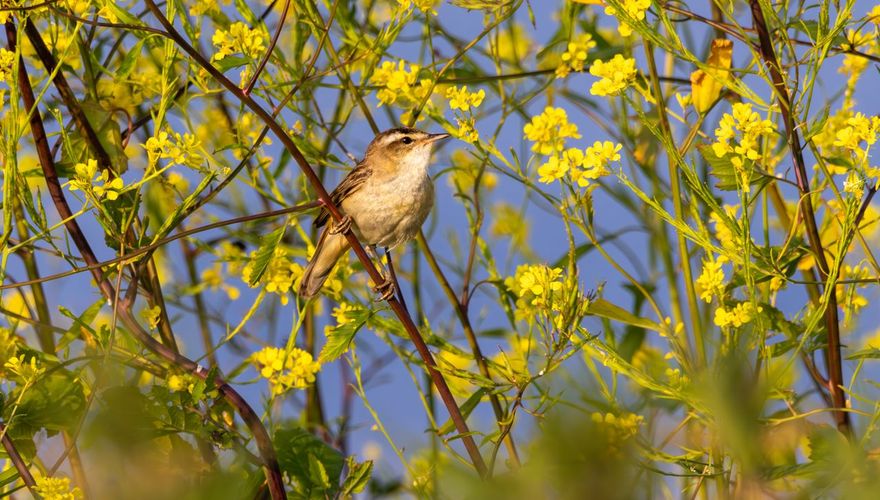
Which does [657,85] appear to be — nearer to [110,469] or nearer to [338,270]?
[338,270]

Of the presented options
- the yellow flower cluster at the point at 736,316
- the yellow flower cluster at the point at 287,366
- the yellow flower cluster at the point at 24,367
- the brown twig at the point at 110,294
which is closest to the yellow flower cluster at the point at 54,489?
the yellow flower cluster at the point at 24,367

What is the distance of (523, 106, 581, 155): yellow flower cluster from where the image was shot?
2.89m

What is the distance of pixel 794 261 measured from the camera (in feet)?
9.21

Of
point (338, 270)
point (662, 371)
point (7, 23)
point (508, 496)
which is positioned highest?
point (7, 23)

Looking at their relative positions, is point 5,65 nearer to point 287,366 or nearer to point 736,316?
point 287,366

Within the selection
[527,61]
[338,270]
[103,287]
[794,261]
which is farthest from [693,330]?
[527,61]

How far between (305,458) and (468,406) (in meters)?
0.50

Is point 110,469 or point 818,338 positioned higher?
point 818,338

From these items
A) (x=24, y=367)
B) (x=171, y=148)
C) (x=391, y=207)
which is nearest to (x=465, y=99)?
(x=171, y=148)

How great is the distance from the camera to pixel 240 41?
9.25 feet

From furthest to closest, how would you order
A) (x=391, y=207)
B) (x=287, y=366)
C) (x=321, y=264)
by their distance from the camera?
(x=391, y=207)
(x=321, y=264)
(x=287, y=366)

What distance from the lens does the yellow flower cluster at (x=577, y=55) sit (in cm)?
319

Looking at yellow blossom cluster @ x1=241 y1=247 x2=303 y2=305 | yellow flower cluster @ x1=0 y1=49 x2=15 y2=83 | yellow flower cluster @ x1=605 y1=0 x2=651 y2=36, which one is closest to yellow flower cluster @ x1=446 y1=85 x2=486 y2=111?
yellow flower cluster @ x1=605 y1=0 x2=651 y2=36

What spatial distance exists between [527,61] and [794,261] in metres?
1.86
